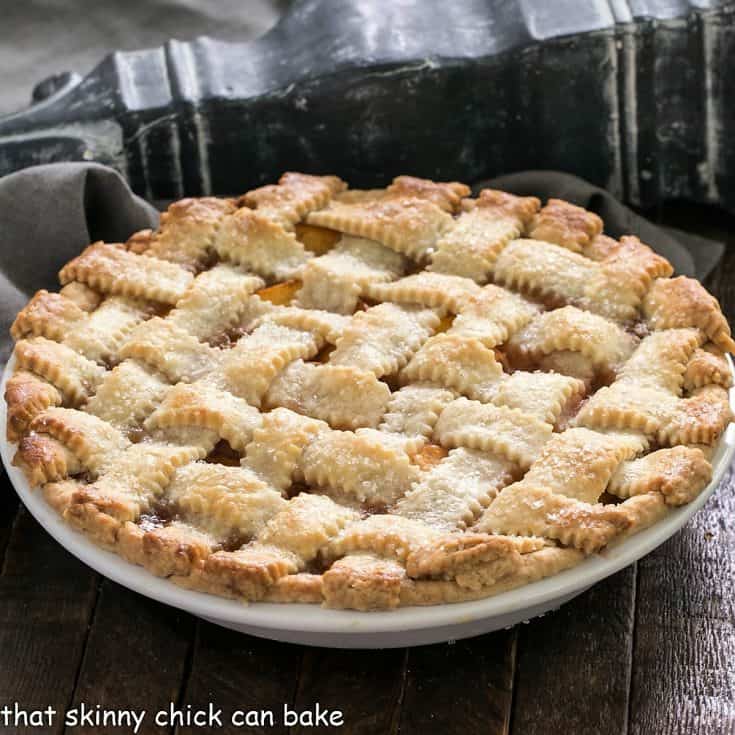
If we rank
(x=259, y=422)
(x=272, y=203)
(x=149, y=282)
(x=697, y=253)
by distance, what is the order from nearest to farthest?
(x=259, y=422) < (x=149, y=282) < (x=272, y=203) < (x=697, y=253)

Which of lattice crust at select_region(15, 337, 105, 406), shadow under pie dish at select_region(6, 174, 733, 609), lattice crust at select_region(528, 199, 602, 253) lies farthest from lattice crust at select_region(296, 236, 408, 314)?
lattice crust at select_region(15, 337, 105, 406)

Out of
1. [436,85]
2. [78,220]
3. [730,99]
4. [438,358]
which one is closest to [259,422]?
[438,358]

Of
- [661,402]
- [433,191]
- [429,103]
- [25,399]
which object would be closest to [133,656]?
[25,399]

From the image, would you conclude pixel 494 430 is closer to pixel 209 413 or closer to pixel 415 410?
pixel 415 410

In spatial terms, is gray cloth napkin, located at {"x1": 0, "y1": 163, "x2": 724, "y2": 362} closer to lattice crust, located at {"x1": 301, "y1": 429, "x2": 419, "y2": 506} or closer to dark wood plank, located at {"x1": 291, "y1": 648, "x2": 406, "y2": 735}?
lattice crust, located at {"x1": 301, "y1": 429, "x2": 419, "y2": 506}

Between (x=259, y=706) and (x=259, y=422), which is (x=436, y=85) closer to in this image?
(x=259, y=422)

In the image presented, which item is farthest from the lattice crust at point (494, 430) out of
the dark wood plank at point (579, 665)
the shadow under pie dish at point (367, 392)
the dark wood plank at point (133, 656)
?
the dark wood plank at point (133, 656)
